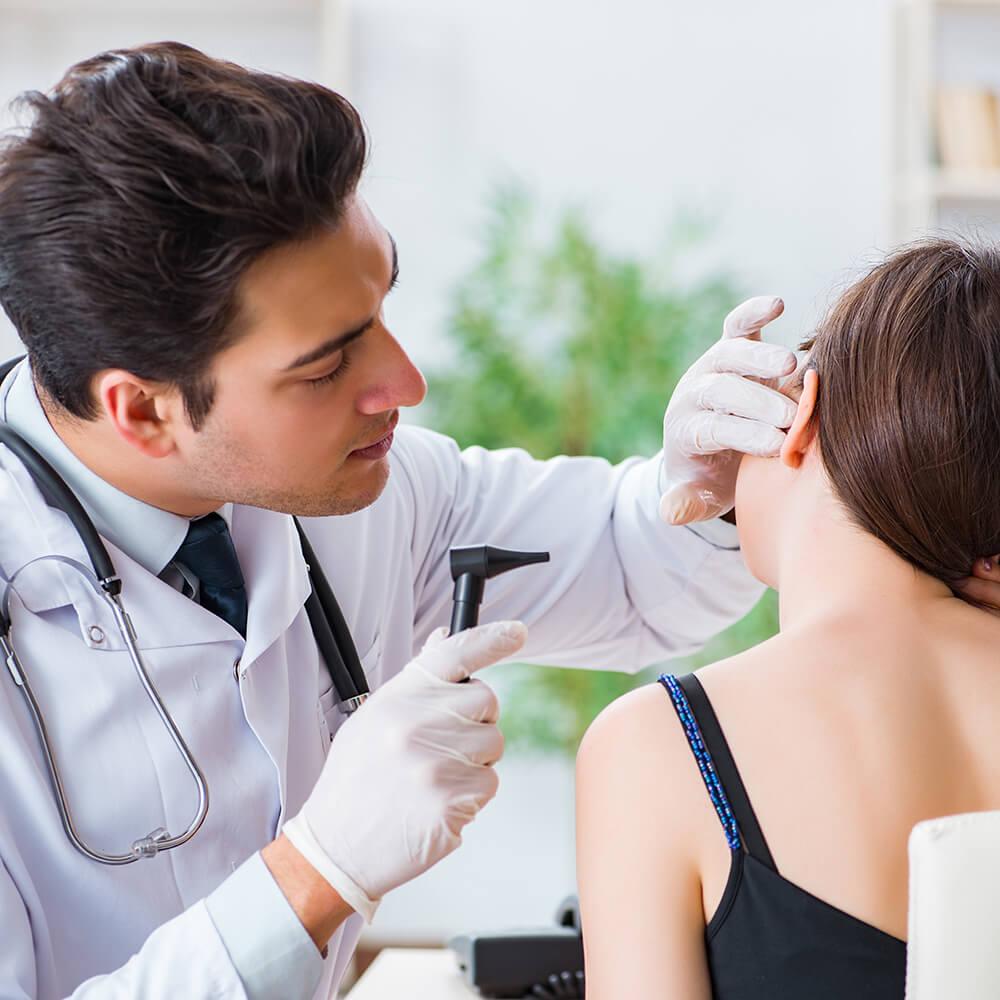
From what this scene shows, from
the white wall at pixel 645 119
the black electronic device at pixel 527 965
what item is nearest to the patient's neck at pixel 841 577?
the black electronic device at pixel 527 965

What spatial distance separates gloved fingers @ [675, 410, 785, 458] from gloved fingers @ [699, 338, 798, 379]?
5 centimetres

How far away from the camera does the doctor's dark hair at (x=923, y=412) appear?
892mm

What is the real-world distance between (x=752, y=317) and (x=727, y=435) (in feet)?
0.60

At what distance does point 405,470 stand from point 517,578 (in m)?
0.19

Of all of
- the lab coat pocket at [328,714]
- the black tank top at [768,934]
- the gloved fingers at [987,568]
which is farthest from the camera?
the lab coat pocket at [328,714]

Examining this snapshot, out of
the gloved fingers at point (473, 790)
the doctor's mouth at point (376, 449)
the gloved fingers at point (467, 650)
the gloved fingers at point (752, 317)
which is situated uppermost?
the gloved fingers at point (752, 317)

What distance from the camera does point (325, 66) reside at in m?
2.84

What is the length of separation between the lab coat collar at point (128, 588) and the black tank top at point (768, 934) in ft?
1.60

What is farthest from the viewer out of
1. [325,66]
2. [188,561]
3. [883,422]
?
[325,66]

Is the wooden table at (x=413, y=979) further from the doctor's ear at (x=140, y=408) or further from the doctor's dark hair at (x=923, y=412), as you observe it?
the doctor's dark hair at (x=923, y=412)

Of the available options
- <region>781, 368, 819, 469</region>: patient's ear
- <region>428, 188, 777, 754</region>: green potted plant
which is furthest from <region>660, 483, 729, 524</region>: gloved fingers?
<region>428, 188, 777, 754</region>: green potted plant

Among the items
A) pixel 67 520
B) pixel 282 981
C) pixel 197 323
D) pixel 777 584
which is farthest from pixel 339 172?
pixel 282 981

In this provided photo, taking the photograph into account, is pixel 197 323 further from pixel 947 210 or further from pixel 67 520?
pixel 947 210

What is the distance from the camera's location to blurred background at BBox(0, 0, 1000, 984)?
9.73ft
